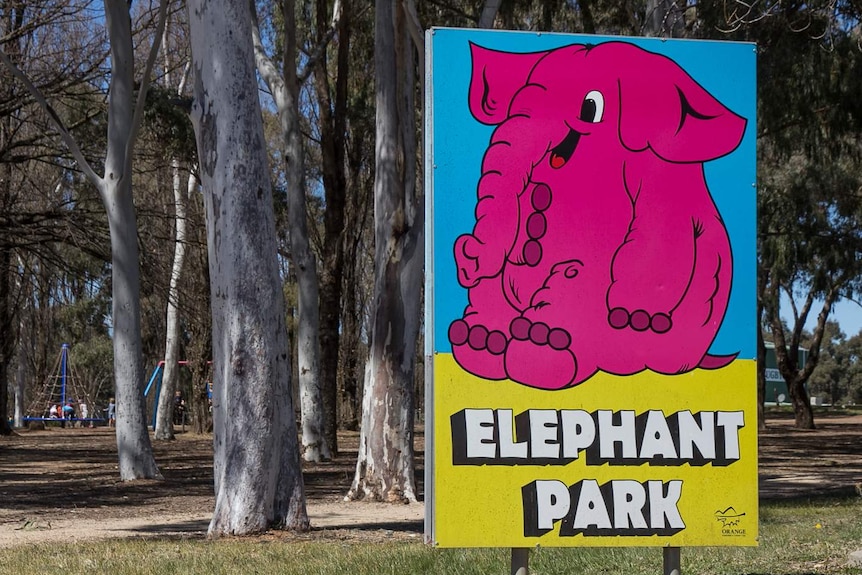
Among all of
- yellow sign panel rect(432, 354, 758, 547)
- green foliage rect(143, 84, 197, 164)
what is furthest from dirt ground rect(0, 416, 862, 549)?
green foliage rect(143, 84, 197, 164)

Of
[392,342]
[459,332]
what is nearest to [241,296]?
[392,342]

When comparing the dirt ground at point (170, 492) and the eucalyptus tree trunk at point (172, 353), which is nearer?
the dirt ground at point (170, 492)

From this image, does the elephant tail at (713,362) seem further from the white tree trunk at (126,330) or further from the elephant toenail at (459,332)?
the white tree trunk at (126,330)

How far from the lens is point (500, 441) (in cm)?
423

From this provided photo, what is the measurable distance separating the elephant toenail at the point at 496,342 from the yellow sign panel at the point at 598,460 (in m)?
0.12

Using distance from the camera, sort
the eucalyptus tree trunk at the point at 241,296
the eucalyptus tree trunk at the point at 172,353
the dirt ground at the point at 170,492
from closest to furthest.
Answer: the eucalyptus tree trunk at the point at 241,296, the dirt ground at the point at 170,492, the eucalyptus tree trunk at the point at 172,353

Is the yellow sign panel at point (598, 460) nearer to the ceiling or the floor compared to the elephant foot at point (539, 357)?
nearer to the floor

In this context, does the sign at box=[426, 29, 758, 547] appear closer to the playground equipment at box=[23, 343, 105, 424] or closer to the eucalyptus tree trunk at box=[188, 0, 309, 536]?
the eucalyptus tree trunk at box=[188, 0, 309, 536]

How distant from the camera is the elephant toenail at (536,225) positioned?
4344 mm

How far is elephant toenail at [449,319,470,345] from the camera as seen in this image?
4.23 m

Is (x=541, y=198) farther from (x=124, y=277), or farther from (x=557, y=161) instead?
(x=124, y=277)

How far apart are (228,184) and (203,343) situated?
74.1 ft

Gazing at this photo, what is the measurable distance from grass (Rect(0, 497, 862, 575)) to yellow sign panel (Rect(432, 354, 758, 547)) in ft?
6.03

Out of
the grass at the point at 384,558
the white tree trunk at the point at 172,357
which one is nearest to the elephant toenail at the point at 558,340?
the grass at the point at 384,558
